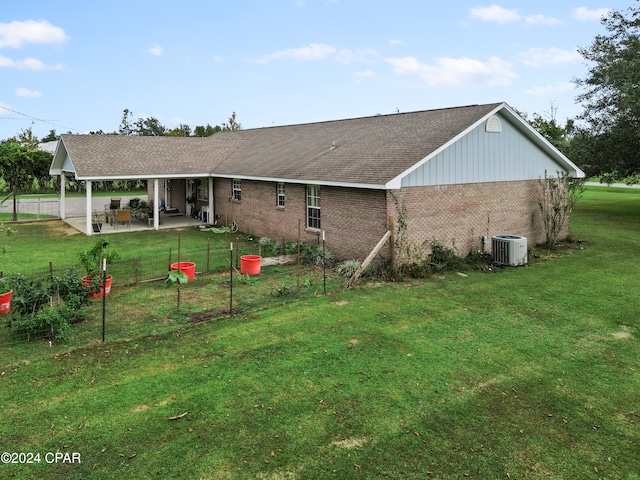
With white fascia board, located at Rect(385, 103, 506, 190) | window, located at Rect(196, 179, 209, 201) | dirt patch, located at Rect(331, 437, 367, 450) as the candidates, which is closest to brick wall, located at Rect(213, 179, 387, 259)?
white fascia board, located at Rect(385, 103, 506, 190)

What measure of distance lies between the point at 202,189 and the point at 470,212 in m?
15.3

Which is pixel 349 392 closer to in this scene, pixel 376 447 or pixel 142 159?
pixel 376 447

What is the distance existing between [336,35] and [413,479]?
70.4 feet

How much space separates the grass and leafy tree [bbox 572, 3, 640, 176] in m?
17.5

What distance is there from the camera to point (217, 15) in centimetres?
2006

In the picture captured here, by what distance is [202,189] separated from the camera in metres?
24.6

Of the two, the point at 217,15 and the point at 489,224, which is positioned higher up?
the point at 217,15

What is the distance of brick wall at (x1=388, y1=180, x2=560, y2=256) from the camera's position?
43.9 feet

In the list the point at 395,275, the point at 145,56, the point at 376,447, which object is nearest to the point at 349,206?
the point at 395,275

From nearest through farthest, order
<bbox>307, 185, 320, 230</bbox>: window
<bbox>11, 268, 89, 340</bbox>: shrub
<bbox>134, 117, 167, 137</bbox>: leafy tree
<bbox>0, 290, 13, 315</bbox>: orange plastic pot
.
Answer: <bbox>11, 268, 89, 340</bbox>: shrub < <bbox>0, 290, 13, 315</bbox>: orange plastic pot < <bbox>307, 185, 320, 230</bbox>: window < <bbox>134, 117, 167, 137</bbox>: leafy tree

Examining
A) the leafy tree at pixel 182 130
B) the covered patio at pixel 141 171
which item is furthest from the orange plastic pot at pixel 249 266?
the leafy tree at pixel 182 130

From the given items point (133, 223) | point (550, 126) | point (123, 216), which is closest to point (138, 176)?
point (123, 216)

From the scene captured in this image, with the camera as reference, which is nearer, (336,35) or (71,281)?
(71,281)

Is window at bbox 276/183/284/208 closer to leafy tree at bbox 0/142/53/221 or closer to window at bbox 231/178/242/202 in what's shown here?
window at bbox 231/178/242/202
